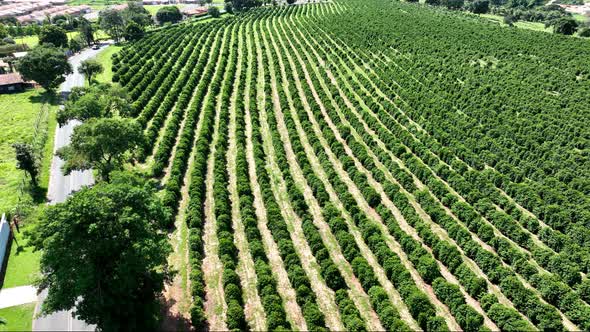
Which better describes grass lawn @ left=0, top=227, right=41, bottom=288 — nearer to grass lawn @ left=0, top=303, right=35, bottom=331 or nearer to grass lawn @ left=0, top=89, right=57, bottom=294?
grass lawn @ left=0, top=89, right=57, bottom=294

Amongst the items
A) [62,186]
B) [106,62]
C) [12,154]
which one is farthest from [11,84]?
[62,186]

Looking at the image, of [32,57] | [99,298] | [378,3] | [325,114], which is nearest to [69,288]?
[99,298]

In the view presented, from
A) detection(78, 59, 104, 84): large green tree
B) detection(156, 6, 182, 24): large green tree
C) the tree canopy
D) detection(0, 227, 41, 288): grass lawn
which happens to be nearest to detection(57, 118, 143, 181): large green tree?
the tree canopy

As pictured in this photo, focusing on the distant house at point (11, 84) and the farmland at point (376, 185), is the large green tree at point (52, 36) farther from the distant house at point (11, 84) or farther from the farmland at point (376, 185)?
the distant house at point (11, 84)

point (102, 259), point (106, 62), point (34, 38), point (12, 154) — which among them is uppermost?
point (102, 259)

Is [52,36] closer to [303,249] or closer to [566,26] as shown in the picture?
[303,249]
